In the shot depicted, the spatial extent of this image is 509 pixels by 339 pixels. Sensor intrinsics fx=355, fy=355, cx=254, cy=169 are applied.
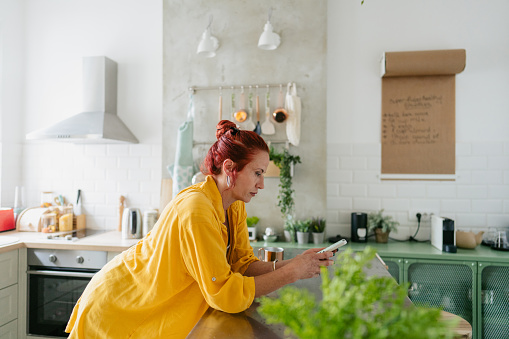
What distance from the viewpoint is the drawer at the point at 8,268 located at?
2.93 meters

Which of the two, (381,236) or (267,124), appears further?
(267,124)

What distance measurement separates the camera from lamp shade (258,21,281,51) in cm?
319

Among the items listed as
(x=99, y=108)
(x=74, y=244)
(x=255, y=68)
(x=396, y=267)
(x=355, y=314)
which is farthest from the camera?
(x=99, y=108)

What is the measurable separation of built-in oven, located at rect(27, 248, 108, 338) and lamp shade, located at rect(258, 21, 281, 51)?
7.60 ft

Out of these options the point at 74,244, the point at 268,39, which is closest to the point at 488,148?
the point at 268,39

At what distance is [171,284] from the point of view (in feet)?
4.51

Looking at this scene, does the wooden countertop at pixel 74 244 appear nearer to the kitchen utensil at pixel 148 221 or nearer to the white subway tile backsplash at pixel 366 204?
the kitchen utensil at pixel 148 221

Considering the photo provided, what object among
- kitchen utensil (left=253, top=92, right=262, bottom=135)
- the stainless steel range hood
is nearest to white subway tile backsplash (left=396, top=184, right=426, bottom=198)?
kitchen utensil (left=253, top=92, right=262, bottom=135)

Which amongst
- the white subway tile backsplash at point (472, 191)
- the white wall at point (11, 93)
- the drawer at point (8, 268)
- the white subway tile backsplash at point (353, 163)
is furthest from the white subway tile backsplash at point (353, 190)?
the white wall at point (11, 93)

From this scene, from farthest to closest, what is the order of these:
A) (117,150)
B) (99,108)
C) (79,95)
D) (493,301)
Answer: (79,95)
(117,150)
(99,108)
(493,301)

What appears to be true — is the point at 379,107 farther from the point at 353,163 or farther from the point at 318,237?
the point at 318,237

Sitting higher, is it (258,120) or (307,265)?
(258,120)

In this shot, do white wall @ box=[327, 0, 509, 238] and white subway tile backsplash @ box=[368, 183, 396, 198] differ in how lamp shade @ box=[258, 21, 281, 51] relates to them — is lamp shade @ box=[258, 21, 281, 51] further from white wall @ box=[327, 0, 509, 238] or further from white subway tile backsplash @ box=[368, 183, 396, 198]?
white subway tile backsplash @ box=[368, 183, 396, 198]

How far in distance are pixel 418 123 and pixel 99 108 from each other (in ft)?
10.6
